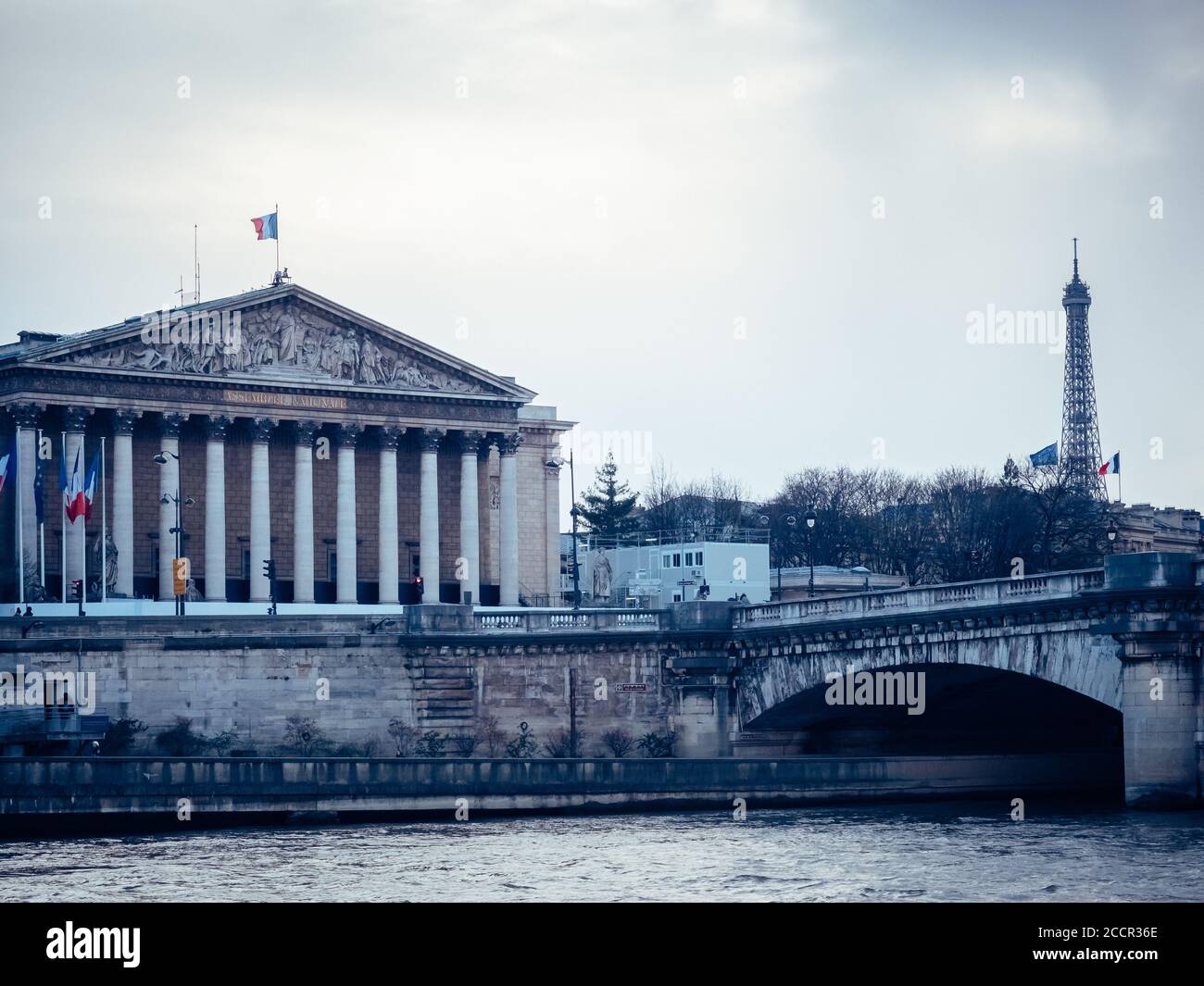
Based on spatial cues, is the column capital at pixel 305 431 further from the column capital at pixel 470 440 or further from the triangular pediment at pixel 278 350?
the column capital at pixel 470 440

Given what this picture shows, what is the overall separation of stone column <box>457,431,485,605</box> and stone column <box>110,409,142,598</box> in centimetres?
1614

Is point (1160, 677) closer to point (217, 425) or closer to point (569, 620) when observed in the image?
point (569, 620)

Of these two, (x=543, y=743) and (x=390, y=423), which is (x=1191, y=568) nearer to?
(x=543, y=743)

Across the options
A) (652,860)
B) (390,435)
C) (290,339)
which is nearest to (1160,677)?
(652,860)

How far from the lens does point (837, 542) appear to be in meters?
133

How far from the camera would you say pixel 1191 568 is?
60531 mm

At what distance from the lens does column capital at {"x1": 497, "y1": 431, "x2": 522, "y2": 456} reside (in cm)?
10812

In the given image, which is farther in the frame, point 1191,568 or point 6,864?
point 1191,568

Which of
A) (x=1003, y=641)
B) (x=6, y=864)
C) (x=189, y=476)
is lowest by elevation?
(x=6, y=864)
